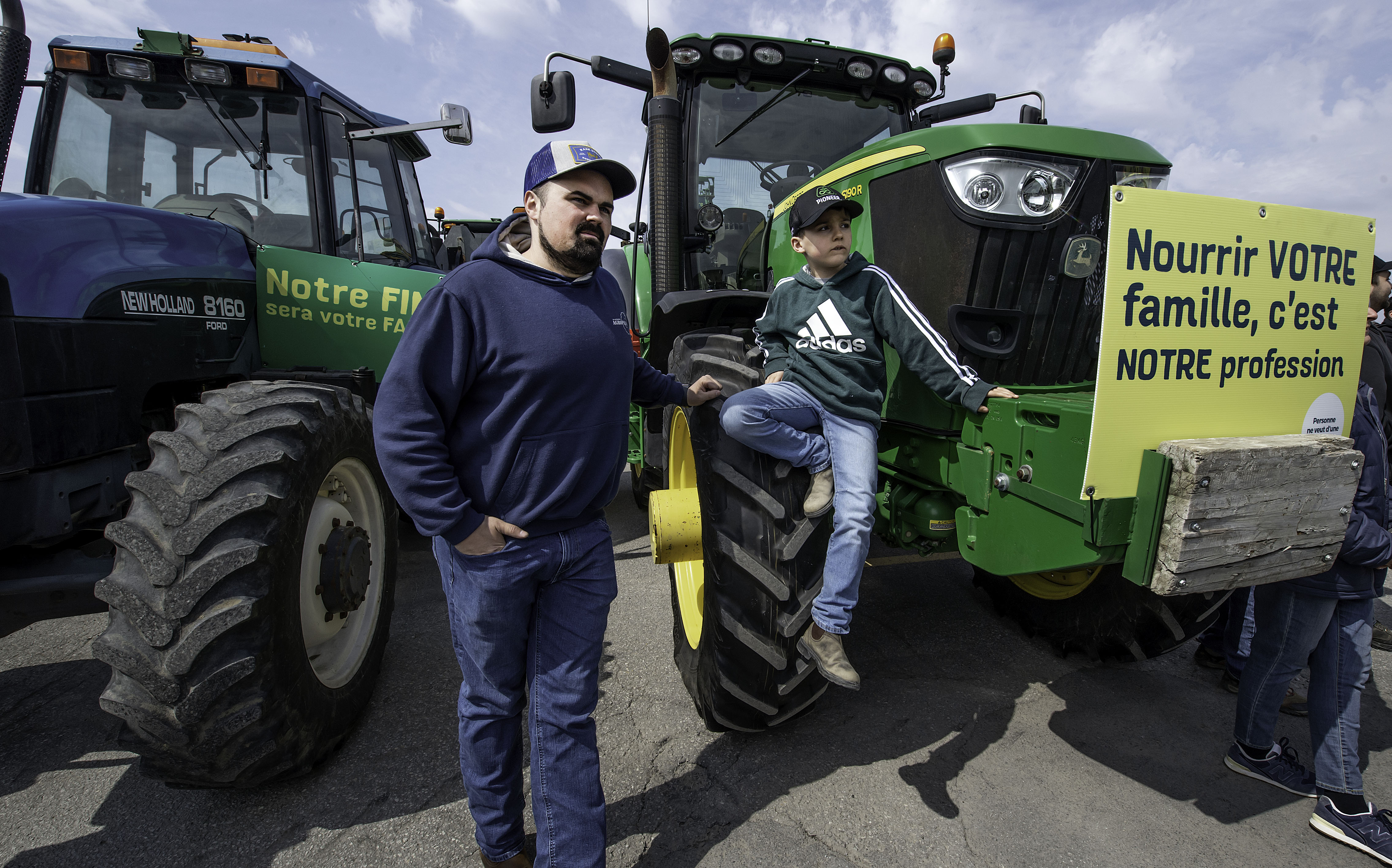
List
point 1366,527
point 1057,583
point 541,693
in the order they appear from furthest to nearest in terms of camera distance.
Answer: point 1057,583, point 1366,527, point 541,693

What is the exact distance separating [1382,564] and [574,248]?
7.85 ft

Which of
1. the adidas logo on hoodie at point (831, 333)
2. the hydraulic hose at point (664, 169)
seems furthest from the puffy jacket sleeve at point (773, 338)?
the hydraulic hose at point (664, 169)

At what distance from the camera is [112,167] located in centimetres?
335

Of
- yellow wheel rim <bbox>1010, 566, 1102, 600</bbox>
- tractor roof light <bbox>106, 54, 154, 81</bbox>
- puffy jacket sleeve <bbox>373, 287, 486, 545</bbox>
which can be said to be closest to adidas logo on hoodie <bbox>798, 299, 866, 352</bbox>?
puffy jacket sleeve <bbox>373, 287, 486, 545</bbox>

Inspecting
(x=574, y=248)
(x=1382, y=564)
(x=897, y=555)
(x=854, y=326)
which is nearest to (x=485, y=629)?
(x=574, y=248)

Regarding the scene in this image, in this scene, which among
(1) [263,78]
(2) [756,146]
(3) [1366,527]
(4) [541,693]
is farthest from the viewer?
(2) [756,146]

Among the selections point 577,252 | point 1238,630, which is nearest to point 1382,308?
point 1238,630

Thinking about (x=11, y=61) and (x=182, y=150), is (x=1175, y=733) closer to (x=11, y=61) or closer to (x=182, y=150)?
(x=11, y=61)

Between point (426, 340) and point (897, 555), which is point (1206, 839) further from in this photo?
point (426, 340)

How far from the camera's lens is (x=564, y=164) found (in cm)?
169

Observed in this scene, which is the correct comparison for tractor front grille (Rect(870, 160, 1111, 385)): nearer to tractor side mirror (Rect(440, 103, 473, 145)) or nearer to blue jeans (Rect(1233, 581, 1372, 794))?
blue jeans (Rect(1233, 581, 1372, 794))

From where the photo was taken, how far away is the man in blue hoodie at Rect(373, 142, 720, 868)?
5.16 feet

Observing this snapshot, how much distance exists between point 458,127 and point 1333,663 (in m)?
3.82

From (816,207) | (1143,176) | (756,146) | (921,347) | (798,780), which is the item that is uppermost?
(756,146)
